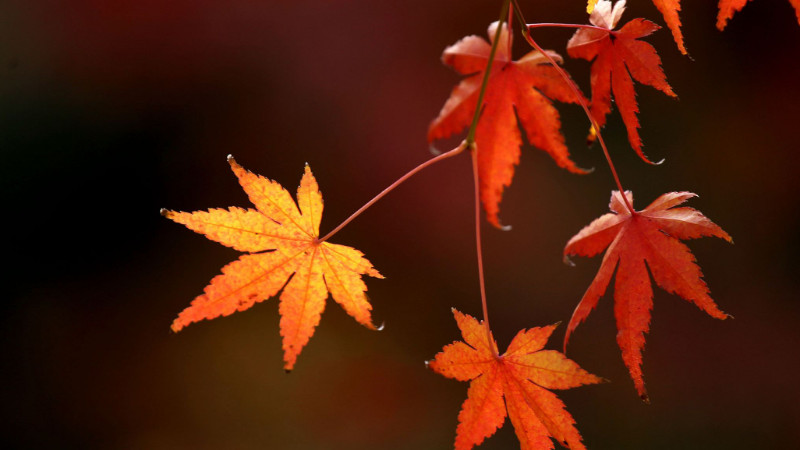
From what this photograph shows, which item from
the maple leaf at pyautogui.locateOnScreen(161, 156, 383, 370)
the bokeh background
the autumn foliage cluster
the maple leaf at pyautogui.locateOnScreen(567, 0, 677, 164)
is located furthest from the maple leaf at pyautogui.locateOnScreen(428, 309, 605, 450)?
the bokeh background

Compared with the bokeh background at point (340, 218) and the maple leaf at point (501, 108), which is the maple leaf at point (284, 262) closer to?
the maple leaf at point (501, 108)

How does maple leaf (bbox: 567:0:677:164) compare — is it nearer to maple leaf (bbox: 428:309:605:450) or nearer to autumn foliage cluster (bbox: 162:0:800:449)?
autumn foliage cluster (bbox: 162:0:800:449)

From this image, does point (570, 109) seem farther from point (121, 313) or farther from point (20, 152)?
point (20, 152)

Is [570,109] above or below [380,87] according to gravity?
below

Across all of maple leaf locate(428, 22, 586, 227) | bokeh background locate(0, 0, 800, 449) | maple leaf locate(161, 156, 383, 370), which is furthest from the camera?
bokeh background locate(0, 0, 800, 449)

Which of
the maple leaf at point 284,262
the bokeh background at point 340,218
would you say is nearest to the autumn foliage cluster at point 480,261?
the maple leaf at point 284,262

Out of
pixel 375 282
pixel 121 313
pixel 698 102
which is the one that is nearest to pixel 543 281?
pixel 375 282
